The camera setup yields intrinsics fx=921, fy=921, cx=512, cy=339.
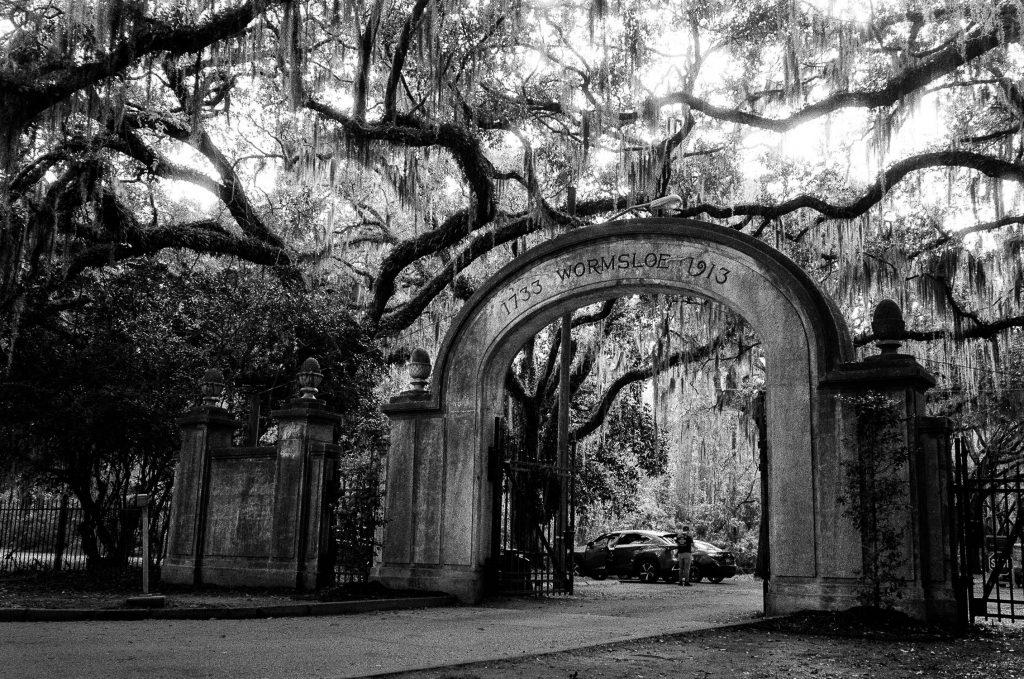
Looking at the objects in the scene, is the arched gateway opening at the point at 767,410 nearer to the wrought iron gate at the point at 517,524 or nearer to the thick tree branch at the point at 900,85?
the wrought iron gate at the point at 517,524

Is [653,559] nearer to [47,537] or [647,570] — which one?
[647,570]

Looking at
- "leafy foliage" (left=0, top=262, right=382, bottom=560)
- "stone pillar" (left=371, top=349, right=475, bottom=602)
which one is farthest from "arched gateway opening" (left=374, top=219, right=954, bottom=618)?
"leafy foliage" (left=0, top=262, right=382, bottom=560)

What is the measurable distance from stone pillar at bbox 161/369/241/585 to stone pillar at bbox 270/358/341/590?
142 cm

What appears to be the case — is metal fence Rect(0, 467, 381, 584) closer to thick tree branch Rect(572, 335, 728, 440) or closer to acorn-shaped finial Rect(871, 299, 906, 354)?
acorn-shaped finial Rect(871, 299, 906, 354)

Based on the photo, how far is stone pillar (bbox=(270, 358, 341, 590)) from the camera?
42.0 ft

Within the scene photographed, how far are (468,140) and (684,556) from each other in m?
11.5

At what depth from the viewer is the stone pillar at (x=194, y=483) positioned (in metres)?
13.8

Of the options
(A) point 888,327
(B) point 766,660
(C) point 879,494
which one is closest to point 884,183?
(A) point 888,327

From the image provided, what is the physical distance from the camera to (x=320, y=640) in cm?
809

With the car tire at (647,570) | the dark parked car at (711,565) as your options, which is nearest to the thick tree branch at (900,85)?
the dark parked car at (711,565)

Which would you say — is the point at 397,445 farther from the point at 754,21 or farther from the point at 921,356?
the point at 921,356

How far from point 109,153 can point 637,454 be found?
49.3 ft

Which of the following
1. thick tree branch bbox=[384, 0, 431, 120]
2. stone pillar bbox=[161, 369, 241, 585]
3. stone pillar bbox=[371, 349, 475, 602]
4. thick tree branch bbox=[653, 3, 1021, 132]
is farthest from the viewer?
thick tree branch bbox=[384, 0, 431, 120]

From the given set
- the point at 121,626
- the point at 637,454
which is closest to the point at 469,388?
the point at 121,626
